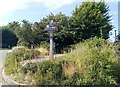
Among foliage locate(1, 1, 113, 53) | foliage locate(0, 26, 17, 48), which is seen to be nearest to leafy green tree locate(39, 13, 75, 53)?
foliage locate(1, 1, 113, 53)

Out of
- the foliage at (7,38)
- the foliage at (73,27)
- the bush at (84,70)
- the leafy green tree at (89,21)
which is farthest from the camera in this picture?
the foliage at (7,38)

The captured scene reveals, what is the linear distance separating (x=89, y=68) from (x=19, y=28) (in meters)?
23.7

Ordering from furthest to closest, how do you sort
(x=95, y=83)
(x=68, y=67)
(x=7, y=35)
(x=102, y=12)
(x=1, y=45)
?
(x=7, y=35), (x=1, y=45), (x=102, y=12), (x=68, y=67), (x=95, y=83)

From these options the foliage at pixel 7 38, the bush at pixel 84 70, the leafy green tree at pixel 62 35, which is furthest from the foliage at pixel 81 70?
the foliage at pixel 7 38

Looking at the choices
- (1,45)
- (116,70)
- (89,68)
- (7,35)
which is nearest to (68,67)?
(89,68)

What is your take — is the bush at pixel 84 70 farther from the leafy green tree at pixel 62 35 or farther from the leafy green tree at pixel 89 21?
the leafy green tree at pixel 89 21

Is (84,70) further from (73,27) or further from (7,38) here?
(7,38)

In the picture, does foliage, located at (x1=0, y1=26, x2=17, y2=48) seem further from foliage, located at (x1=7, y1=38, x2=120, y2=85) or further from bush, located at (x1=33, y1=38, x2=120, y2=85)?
bush, located at (x1=33, y1=38, x2=120, y2=85)

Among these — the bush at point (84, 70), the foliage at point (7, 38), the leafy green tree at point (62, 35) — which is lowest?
the bush at point (84, 70)

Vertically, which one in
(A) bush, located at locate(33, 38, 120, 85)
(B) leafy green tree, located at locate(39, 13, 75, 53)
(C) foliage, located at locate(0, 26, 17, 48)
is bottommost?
(A) bush, located at locate(33, 38, 120, 85)

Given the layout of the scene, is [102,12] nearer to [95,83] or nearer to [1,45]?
[95,83]

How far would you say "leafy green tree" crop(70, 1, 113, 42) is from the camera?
31075mm

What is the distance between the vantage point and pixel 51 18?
32.3 meters

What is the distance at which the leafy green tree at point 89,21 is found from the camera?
31.1m
